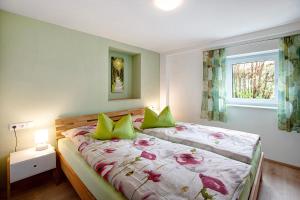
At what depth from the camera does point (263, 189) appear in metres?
1.90

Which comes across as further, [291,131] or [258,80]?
[258,80]

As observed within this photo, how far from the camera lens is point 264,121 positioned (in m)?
2.63

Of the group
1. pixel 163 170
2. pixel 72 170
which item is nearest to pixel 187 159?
pixel 163 170

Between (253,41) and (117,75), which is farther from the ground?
(253,41)

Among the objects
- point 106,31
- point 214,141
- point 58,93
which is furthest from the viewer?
point 106,31

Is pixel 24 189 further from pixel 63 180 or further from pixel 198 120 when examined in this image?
pixel 198 120

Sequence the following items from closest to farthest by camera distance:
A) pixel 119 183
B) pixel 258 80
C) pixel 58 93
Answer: pixel 119 183 → pixel 58 93 → pixel 258 80

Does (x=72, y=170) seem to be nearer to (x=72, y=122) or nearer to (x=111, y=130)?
(x=111, y=130)

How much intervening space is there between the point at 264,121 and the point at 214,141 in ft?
4.74

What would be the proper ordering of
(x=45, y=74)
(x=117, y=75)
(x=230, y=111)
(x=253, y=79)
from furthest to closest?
(x=117, y=75) → (x=230, y=111) → (x=253, y=79) → (x=45, y=74)

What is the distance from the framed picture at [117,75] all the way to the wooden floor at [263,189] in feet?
6.13

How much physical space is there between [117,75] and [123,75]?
19 cm

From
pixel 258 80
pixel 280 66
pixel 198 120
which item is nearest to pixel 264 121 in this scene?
pixel 258 80

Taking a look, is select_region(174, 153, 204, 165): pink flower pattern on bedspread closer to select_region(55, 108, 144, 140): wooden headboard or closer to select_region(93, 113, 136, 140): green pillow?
select_region(93, 113, 136, 140): green pillow
